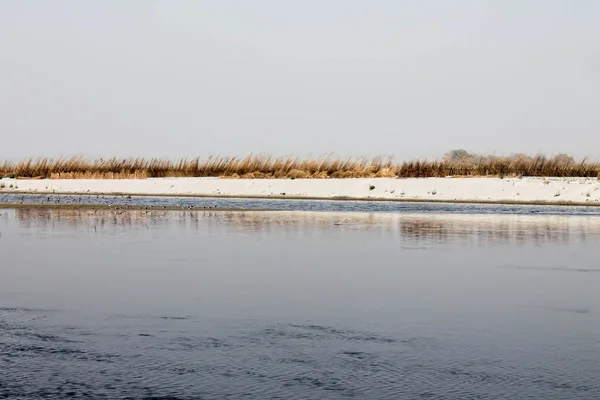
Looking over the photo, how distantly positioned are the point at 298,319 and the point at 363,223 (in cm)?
1728

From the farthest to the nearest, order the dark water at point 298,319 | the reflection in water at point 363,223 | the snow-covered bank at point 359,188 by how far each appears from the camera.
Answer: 1. the snow-covered bank at point 359,188
2. the reflection in water at point 363,223
3. the dark water at point 298,319

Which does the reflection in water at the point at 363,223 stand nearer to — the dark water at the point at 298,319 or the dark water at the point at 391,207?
the dark water at the point at 298,319

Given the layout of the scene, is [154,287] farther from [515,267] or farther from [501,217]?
[501,217]

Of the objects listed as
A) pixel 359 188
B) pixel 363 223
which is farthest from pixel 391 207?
pixel 359 188

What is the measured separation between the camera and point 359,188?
165 feet

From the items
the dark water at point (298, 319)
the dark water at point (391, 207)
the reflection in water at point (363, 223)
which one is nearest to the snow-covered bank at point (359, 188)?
the dark water at point (391, 207)

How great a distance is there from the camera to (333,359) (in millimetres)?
9023

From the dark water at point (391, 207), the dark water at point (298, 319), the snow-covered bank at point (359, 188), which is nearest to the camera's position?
the dark water at point (298, 319)

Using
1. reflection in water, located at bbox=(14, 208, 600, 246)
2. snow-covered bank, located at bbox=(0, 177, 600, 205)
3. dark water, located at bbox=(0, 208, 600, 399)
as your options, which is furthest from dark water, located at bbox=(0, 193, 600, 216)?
dark water, located at bbox=(0, 208, 600, 399)

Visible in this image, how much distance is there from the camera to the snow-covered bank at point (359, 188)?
4497 cm

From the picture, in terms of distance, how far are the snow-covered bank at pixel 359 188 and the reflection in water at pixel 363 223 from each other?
41.1 ft

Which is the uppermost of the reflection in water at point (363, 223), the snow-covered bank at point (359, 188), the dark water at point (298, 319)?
the snow-covered bank at point (359, 188)

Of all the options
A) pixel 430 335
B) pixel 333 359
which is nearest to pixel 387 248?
pixel 430 335

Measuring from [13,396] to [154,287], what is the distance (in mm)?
5982
